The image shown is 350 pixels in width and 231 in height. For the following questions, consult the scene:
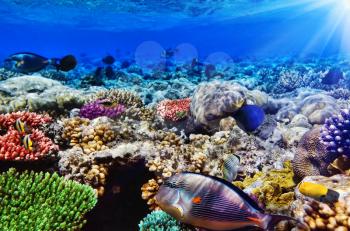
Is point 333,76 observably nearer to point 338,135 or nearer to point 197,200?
point 338,135

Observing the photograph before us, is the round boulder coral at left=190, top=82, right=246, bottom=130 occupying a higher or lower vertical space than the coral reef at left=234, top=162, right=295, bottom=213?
higher

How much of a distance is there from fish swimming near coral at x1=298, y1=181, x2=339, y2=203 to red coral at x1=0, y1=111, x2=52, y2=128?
4746mm

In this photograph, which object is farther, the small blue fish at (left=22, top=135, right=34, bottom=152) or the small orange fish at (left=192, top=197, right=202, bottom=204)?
the small blue fish at (left=22, top=135, right=34, bottom=152)

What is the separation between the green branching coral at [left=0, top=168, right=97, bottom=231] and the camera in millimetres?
3436

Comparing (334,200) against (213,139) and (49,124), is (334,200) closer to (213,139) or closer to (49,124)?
(213,139)

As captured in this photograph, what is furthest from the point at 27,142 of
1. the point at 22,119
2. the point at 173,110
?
the point at 173,110

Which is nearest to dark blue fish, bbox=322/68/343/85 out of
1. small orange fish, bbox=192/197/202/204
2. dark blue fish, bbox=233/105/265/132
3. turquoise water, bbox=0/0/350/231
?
turquoise water, bbox=0/0/350/231

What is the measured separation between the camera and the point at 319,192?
2.94 meters

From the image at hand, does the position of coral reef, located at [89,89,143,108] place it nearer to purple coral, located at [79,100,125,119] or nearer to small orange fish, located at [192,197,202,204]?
purple coral, located at [79,100,125,119]

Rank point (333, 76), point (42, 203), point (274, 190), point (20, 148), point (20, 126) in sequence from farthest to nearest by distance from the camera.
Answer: point (333, 76) < point (20, 126) < point (20, 148) < point (274, 190) < point (42, 203)

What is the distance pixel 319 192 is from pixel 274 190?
1189 mm

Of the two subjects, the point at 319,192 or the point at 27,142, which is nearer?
the point at 319,192

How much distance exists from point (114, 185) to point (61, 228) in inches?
56.3

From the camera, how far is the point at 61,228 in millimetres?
3539
